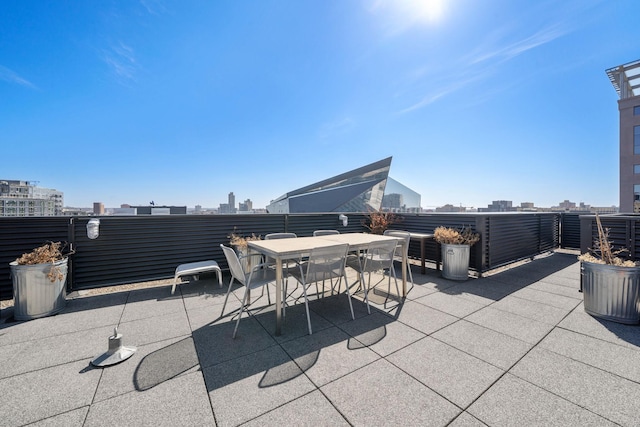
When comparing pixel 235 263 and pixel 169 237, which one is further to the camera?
pixel 169 237

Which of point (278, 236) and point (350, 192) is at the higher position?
point (350, 192)

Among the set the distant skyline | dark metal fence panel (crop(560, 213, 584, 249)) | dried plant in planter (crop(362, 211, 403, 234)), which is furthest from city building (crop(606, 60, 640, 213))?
dried plant in planter (crop(362, 211, 403, 234))

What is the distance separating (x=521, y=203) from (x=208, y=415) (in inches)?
794

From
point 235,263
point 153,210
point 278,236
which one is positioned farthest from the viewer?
point 153,210

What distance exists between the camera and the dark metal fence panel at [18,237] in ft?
10.9

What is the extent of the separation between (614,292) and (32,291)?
6.59m

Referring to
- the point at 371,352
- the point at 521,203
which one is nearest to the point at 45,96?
the point at 371,352

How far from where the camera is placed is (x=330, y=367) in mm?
1891

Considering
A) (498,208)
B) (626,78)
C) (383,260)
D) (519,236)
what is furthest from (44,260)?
(626,78)

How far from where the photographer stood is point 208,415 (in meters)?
1.42

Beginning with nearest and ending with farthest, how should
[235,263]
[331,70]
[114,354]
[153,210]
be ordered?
[114,354]
[235,263]
[153,210]
[331,70]

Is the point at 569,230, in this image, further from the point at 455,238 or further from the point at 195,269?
the point at 195,269

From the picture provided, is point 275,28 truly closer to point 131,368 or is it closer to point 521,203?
point 131,368

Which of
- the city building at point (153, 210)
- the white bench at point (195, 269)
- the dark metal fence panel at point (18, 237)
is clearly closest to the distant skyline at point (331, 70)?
the city building at point (153, 210)
